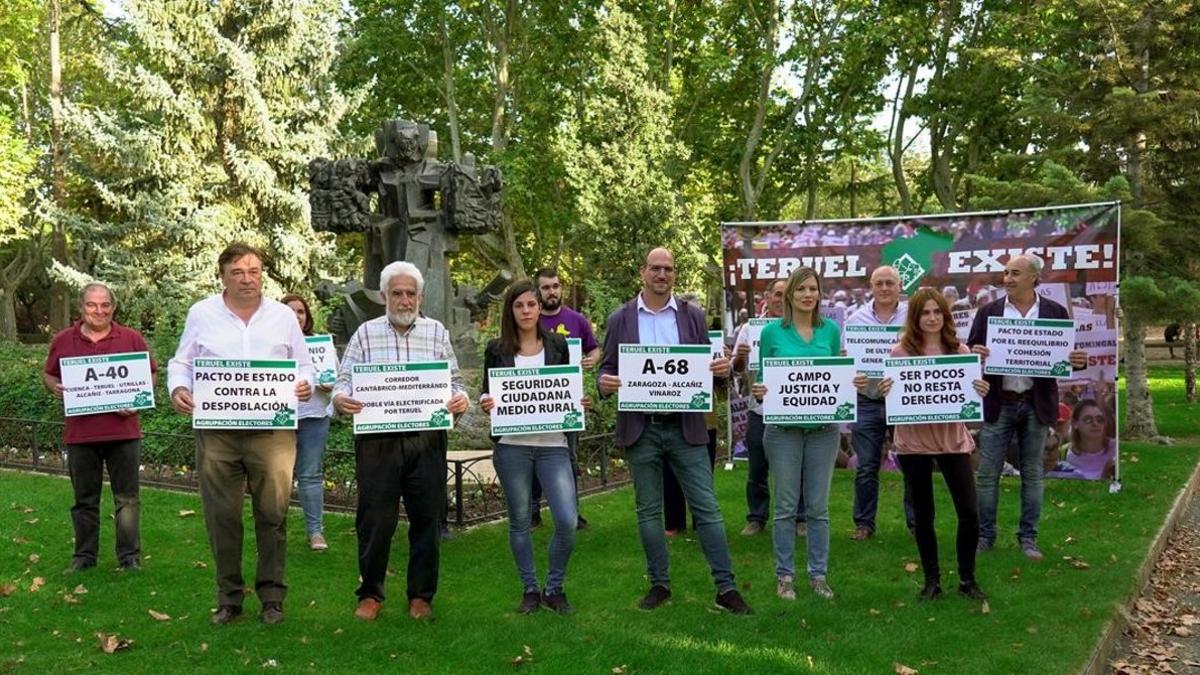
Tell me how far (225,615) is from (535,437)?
6.88 ft

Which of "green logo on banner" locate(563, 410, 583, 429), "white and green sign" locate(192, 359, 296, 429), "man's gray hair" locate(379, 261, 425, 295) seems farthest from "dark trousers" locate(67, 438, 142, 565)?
"green logo on banner" locate(563, 410, 583, 429)

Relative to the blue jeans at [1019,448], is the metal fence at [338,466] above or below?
below

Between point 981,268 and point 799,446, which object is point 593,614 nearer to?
point 799,446

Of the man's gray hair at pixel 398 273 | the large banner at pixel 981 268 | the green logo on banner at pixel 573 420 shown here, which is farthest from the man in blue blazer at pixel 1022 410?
the man's gray hair at pixel 398 273

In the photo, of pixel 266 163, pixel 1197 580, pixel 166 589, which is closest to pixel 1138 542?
pixel 1197 580

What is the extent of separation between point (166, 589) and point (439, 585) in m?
1.81

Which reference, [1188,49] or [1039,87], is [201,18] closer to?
[1039,87]

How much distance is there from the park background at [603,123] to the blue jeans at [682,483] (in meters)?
7.39

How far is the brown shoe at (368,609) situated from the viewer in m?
6.06

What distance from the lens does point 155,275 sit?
25.3m

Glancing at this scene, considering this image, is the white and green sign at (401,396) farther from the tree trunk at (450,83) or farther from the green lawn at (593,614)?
the tree trunk at (450,83)

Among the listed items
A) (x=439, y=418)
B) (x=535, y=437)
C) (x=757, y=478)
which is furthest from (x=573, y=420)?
(x=757, y=478)

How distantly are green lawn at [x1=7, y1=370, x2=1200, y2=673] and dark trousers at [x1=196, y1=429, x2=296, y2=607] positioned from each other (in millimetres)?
314

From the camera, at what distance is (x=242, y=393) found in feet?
18.6
